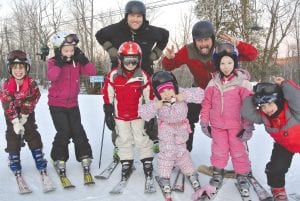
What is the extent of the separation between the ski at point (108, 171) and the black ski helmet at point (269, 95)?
194 cm

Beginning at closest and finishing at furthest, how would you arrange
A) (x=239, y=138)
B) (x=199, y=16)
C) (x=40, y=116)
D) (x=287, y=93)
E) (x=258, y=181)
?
(x=287, y=93) < (x=239, y=138) < (x=258, y=181) < (x=40, y=116) < (x=199, y=16)

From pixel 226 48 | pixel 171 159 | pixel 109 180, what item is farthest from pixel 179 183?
pixel 226 48

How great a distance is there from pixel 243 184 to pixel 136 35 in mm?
2215

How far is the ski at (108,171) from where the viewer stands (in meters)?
4.23

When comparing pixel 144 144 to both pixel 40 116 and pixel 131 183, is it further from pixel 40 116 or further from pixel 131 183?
pixel 40 116

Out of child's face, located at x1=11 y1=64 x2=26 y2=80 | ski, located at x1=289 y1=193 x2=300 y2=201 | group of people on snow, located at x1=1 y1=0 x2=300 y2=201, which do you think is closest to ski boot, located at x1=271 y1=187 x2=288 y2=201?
group of people on snow, located at x1=1 y1=0 x2=300 y2=201

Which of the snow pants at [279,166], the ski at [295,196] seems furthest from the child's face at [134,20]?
the ski at [295,196]

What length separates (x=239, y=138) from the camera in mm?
3707

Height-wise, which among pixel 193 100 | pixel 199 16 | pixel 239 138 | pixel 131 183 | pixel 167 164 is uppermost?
pixel 199 16

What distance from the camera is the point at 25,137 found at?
4285 millimetres

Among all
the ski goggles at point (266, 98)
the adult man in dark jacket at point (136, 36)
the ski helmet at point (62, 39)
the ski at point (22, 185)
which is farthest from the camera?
the adult man in dark jacket at point (136, 36)

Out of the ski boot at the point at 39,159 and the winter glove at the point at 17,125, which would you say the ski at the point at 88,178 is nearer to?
the ski boot at the point at 39,159

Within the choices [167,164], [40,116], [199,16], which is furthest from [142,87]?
[199,16]

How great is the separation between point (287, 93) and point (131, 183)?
1923 mm
